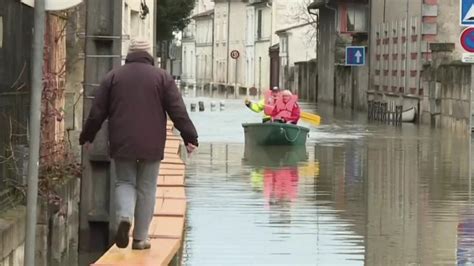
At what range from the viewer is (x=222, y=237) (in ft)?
40.2

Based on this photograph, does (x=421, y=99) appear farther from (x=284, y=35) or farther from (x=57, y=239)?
(x=284, y=35)

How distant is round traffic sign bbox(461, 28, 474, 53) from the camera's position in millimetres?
24281

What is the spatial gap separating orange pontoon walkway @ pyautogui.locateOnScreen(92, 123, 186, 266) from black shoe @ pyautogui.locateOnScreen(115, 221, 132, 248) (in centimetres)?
11

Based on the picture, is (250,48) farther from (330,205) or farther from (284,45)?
(330,205)

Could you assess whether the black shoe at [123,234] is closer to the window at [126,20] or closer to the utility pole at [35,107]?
the utility pole at [35,107]

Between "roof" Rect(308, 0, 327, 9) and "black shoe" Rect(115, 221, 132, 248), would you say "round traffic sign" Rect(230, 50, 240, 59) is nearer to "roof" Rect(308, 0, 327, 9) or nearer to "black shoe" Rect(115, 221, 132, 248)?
"roof" Rect(308, 0, 327, 9)

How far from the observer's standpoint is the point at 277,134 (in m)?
26.5

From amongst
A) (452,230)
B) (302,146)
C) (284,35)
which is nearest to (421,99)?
(302,146)

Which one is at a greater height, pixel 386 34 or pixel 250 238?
Result: pixel 386 34

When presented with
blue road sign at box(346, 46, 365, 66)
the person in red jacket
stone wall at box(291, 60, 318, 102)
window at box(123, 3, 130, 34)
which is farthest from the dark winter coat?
A: stone wall at box(291, 60, 318, 102)

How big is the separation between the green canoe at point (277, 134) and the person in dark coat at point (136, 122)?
17401mm

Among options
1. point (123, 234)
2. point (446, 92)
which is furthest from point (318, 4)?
point (123, 234)

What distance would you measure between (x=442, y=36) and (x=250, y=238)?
32648mm

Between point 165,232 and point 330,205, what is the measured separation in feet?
16.5
